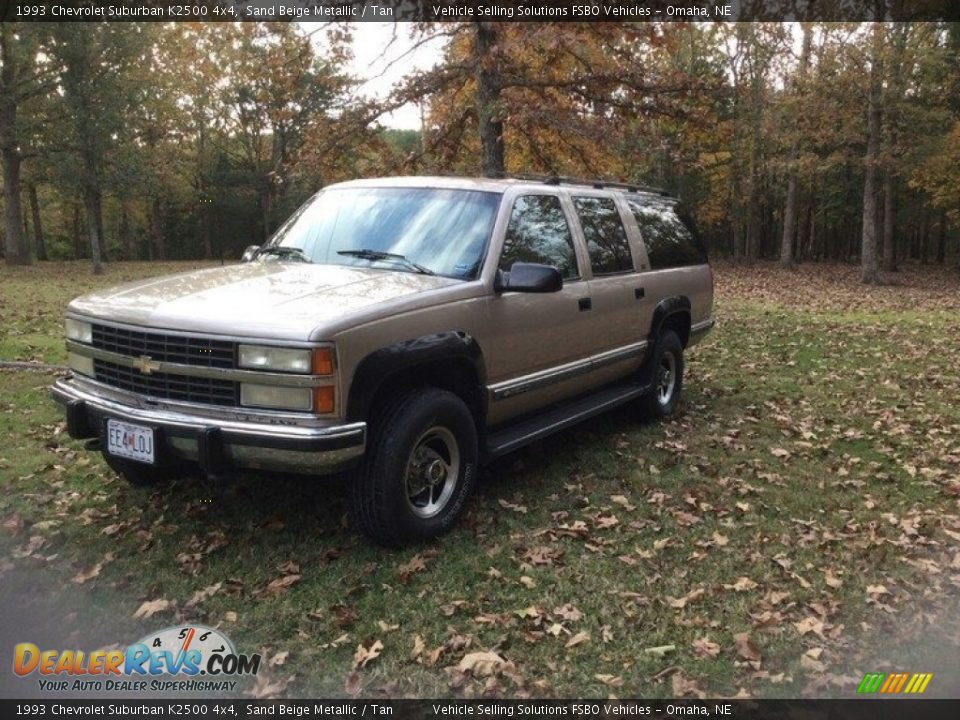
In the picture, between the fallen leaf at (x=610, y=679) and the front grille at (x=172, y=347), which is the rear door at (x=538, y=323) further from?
the fallen leaf at (x=610, y=679)

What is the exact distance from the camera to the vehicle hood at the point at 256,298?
358 cm

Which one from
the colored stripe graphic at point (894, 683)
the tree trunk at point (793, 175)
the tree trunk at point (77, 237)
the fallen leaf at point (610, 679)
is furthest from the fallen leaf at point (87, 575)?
the tree trunk at point (77, 237)

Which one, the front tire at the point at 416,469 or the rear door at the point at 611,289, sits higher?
the rear door at the point at 611,289

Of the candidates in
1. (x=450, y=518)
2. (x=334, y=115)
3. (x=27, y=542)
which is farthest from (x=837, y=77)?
(x=27, y=542)

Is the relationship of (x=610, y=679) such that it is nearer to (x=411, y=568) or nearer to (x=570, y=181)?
(x=411, y=568)

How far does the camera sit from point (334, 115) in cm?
1198

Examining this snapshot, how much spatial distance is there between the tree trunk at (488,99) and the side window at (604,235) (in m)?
4.48

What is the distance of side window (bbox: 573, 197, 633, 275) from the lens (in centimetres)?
570

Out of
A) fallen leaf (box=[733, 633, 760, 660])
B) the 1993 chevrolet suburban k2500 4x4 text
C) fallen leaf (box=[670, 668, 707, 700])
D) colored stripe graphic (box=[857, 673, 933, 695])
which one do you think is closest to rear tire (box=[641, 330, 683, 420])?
the 1993 chevrolet suburban k2500 4x4 text

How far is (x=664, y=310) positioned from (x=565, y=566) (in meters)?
3.21

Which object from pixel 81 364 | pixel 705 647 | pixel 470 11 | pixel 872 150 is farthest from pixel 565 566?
pixel 872 150

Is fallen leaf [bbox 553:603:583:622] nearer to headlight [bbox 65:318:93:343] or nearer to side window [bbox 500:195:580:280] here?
side window [bbox 500:195:580:280]

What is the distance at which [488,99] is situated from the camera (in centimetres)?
1122

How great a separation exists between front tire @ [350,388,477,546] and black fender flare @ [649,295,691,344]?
2716 millimetres
